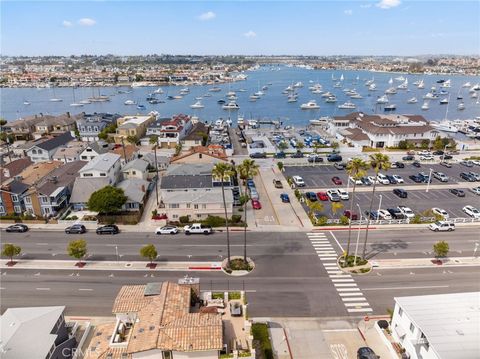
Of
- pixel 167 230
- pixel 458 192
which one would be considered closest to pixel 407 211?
pixel 458 192

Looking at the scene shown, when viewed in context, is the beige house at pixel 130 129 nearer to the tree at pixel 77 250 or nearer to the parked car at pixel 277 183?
the parked car at pixel 277 183

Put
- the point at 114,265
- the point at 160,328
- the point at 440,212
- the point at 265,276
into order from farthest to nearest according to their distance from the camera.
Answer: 1. the point at 440,212
2. the point at 114,265
3. the point at 265,276
4. the point at 160,328

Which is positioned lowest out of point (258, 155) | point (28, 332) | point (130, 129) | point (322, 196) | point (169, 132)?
point (322, 196)

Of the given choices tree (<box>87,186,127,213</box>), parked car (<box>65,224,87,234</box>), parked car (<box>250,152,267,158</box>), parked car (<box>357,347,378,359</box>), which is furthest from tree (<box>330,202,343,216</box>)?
parked car (<box>65,224,87,234</box>)

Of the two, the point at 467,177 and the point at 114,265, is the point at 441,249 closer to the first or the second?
the point at 467,177

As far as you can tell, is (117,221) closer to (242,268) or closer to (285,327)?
(242,268)

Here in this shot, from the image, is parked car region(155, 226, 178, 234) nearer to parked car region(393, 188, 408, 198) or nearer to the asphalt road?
the asphalt road

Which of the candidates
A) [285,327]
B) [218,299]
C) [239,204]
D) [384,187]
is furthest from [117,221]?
[384,187]
